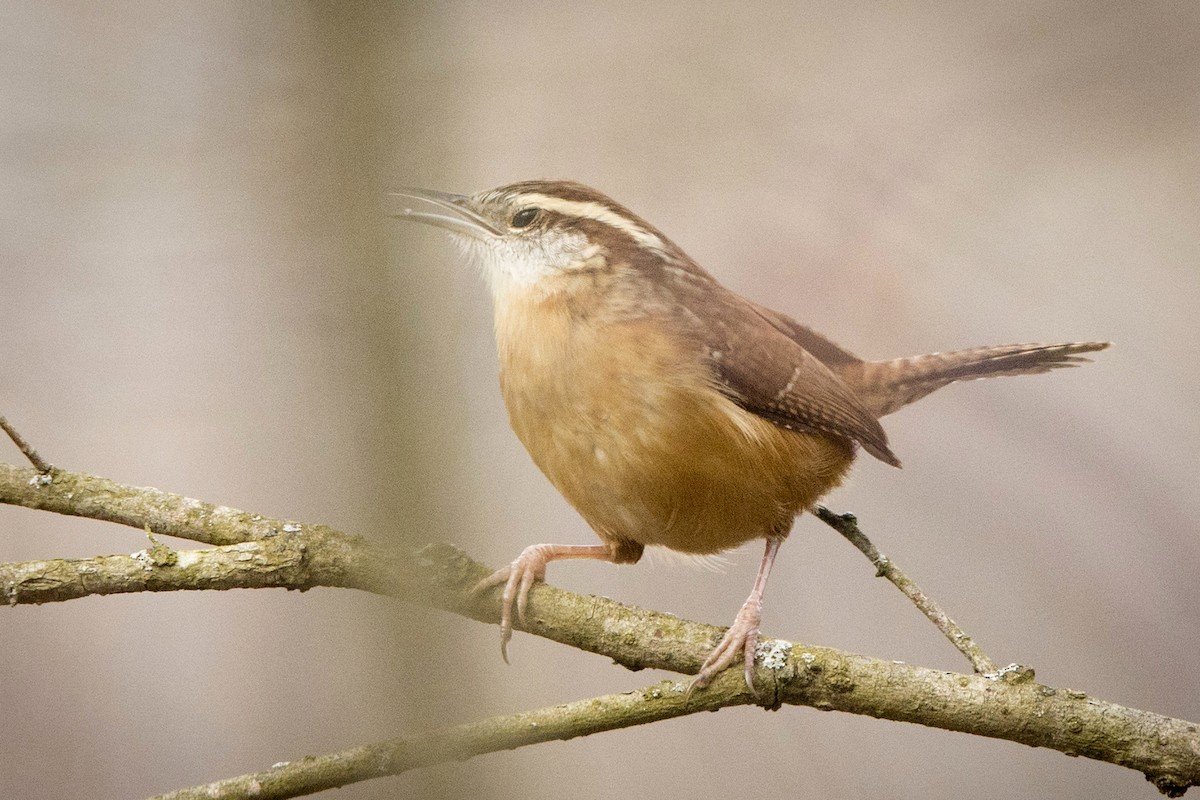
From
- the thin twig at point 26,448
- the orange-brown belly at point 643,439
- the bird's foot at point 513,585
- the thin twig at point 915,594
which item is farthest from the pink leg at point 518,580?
the thin twig at point 26,448

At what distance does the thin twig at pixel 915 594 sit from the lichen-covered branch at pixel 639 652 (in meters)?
0.03

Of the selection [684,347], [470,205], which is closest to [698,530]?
[684,347]

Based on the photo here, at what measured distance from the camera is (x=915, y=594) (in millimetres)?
1835

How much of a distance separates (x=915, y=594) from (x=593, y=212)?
1014mm

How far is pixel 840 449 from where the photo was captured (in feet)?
7.99

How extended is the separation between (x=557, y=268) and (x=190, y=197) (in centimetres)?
85

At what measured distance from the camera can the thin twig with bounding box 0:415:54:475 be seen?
1.50 m

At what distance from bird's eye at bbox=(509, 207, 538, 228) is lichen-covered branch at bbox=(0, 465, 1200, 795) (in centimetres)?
82

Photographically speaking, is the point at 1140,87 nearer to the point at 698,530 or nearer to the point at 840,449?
the point at 840,449

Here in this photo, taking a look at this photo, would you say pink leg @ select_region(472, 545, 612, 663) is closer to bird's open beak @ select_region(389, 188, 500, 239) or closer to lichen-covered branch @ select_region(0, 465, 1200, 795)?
lichen-covered branch @ select_region(0, 465, 1200, 795)

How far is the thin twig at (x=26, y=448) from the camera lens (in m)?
1.50

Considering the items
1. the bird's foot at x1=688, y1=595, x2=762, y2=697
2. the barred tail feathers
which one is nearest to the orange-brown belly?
the bird's foot at x1=688, y1=595, x2=762, y2=697

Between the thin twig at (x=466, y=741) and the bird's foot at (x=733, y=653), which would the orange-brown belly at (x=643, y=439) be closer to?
the bird's foot at (x=733, y=653)

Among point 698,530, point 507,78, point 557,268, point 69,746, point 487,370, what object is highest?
point 507,78
